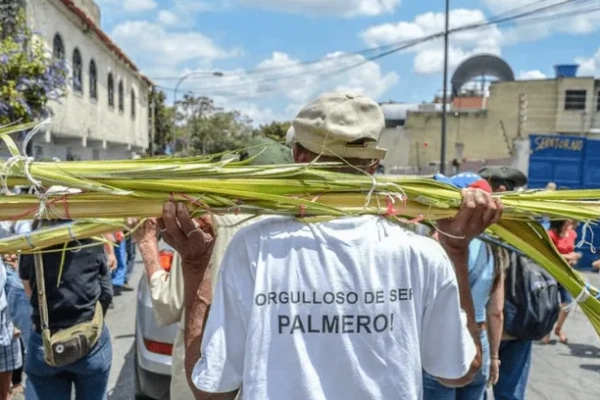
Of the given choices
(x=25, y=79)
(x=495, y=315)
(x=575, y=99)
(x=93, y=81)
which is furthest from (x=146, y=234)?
(x=575, y=99)

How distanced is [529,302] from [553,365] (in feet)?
10.4

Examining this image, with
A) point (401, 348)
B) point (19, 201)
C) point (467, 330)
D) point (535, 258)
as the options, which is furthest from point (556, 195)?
point (19, 201)

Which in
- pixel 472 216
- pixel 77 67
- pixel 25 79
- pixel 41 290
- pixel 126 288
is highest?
pixel 77 67

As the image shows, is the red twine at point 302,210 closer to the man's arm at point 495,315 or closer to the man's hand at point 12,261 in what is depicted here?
the man's arm at point 495,315

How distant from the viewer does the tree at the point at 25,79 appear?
291 inches

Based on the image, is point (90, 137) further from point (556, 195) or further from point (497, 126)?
point (497, 126)

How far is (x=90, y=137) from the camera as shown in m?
17.7

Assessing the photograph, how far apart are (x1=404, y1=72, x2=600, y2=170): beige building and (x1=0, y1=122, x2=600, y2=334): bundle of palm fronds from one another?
29236 mm

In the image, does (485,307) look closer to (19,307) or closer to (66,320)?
(66,320)

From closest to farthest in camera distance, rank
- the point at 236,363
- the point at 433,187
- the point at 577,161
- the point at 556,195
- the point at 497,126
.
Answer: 1. the point at 236,363
2. the point at 433,187
3. the point at 556,195
4. the point at 577,161
5. the point at 497,126

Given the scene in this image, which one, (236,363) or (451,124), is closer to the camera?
(236,363)

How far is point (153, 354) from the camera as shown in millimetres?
4062

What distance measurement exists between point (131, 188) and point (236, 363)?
0.58 m

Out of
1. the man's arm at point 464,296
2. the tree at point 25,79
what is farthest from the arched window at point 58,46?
the man's arm at point 464,296
